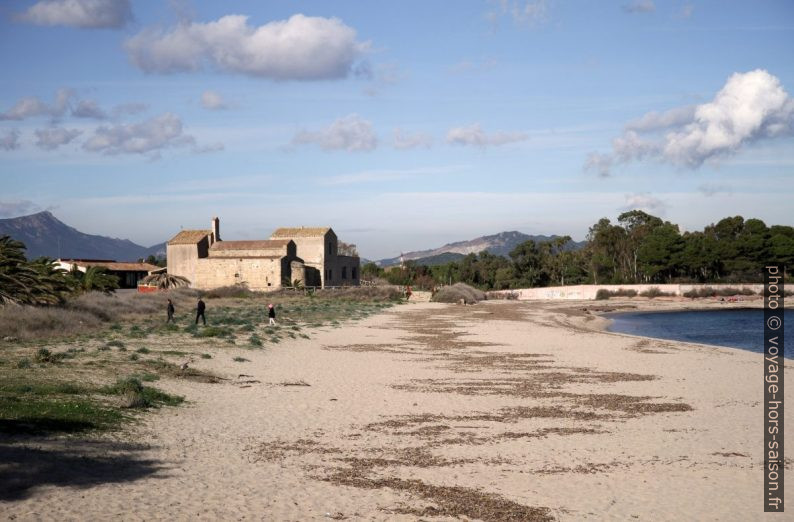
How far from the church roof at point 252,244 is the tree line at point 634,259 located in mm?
26149

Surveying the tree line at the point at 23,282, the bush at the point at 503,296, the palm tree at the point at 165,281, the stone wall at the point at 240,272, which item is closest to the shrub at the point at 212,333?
the tree line at the point at 23,282

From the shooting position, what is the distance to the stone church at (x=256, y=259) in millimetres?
66500

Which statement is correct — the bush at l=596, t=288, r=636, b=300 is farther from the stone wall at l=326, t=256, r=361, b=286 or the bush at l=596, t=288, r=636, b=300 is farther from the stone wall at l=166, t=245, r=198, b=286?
the stone wall at l=166, t=245, r=198, b=286

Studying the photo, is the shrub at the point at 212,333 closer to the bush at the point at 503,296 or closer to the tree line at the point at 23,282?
the tree line at the point at 23,282

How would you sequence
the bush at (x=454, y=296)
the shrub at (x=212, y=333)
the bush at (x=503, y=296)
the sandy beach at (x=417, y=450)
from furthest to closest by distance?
the bush at (x=503, y=296), the bush at (x=454, y=296), the shrub at (x=212, y=333), the sandy beach at (x=417, y=450)

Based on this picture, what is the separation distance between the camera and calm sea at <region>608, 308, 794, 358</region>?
36.6 m

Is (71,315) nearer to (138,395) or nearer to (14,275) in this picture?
(14,275)

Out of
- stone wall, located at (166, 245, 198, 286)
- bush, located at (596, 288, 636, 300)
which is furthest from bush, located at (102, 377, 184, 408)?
bush, located at (596, 288, 636, 300)

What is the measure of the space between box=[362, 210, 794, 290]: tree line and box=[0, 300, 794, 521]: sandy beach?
6389 cm

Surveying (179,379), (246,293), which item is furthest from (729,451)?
(246,293)

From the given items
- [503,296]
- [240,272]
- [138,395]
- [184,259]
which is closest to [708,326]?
[503,296]

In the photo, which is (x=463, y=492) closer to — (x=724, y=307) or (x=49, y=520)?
(x=49, y=520)

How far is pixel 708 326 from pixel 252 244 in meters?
38.5

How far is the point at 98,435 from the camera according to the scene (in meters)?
10.6
